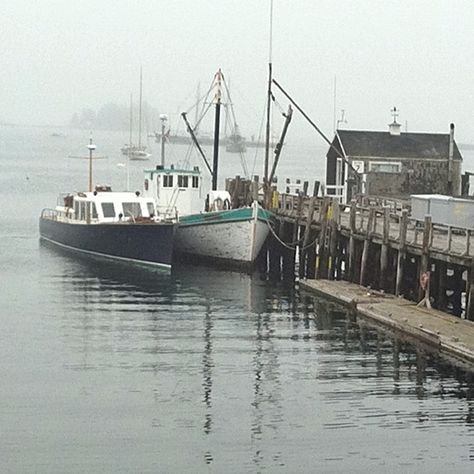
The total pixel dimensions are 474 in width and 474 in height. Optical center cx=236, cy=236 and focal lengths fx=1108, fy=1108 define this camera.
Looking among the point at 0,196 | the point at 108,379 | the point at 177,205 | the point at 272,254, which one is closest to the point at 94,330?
the point at 108,379

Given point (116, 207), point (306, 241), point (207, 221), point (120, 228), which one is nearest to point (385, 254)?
point (306, 241)

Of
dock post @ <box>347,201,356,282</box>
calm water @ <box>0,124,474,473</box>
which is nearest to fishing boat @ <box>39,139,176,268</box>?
calm water @ <box>0,124,474,473</box>

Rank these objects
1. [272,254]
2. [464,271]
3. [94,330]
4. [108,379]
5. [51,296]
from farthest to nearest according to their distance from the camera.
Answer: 1. [272,254]
2. [51,296]
3. [464,271]
4. [94,330]
5. [108,379]

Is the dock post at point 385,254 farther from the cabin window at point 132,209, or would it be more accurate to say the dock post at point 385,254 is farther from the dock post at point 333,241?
the cabin window at point 132,209

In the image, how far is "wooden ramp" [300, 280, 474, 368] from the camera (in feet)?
80.2

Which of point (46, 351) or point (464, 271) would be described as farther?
point (464, 271)

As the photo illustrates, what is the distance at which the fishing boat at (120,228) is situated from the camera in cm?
4178

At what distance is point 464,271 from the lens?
3030 cm

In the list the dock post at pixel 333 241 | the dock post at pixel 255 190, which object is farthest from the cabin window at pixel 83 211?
the dock post at pixel 333 241

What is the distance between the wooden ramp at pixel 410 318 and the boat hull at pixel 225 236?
704 centimetres

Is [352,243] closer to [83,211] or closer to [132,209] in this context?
[132,209]

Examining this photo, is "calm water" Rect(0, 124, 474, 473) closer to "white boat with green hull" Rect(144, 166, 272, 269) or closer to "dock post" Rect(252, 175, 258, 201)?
"white boat with green hull" Rect(144, 166, 272, 269)

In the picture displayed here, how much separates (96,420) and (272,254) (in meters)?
24.0

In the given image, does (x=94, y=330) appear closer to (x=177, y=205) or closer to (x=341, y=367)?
(x=341, y=367)
